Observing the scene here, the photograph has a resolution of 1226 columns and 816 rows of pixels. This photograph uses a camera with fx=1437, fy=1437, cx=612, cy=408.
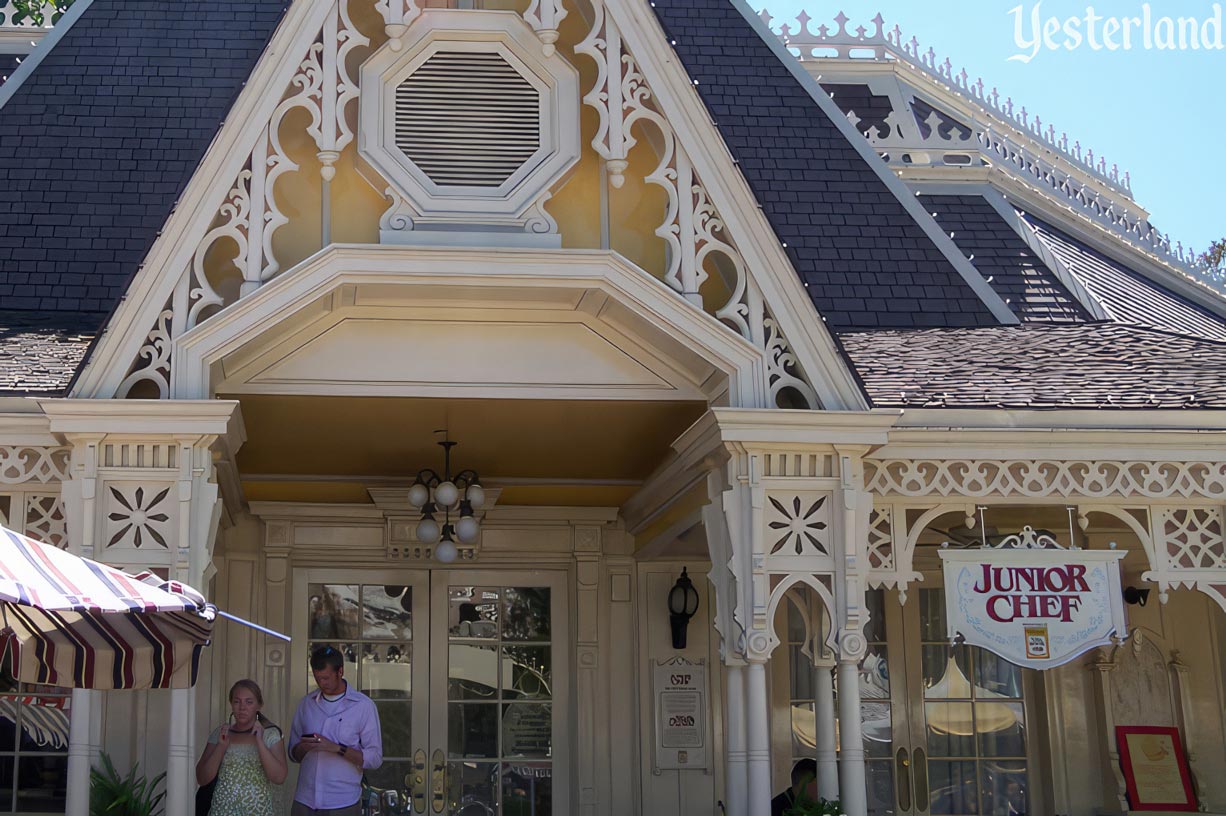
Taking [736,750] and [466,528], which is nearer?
[736,750]

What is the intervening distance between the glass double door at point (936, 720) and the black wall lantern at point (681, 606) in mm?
1319

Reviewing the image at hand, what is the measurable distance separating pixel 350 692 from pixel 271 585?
3.18 metres

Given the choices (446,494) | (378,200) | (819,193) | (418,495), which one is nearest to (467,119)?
(378,200)

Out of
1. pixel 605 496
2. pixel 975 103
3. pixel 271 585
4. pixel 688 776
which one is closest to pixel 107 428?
pixel 271 585

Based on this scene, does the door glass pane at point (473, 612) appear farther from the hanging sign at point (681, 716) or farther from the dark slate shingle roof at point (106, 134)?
the dark slate shingle roof at point (106, 134)

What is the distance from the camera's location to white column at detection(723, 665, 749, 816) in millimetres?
7570

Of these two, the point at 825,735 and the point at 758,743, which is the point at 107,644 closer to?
the point at 758,743

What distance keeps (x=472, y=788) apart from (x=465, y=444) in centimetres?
274

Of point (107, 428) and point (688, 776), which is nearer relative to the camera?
point (107, 428)

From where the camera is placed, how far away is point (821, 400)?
7734 millimetres

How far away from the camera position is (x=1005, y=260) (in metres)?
11.0

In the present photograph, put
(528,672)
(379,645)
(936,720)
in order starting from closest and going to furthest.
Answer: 1. (936,720)
2. (379,645)
3. (528,672)

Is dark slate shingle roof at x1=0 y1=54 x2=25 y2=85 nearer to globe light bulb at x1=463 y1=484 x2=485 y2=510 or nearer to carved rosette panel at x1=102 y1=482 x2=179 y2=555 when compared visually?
globe light bulb at x1=463 y1=484 x2=485 y2=510

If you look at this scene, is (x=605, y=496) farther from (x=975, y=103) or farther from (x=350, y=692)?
(x=975, y=103)
